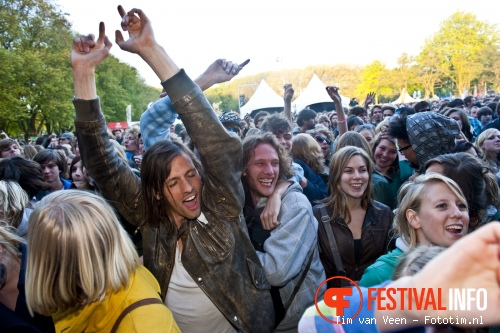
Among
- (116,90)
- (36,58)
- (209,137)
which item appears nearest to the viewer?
(209,137)

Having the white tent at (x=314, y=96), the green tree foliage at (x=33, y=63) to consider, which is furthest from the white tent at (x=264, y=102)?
the green tree foliage at (x=33, y=63)

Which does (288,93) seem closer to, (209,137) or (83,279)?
(209,137)

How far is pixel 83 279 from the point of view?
1380mm

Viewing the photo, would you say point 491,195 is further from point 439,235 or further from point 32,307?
point 32,307

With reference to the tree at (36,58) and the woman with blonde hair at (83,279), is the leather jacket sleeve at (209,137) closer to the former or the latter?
the woman with blonde hair at (83,279)

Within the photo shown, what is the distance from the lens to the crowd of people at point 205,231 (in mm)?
1394

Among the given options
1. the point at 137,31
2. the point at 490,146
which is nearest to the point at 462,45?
the point at 490,146

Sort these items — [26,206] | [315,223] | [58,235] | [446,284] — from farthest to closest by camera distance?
[26,206] < [315,223] < [58,235] < [446,284]

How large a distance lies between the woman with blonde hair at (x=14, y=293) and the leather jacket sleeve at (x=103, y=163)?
51 cm

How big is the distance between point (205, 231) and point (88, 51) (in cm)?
109

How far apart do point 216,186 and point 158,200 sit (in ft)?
1.01

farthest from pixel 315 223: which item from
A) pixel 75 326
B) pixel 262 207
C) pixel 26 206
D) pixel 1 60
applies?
pixel 1 60

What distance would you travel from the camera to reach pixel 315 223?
8.09 feet

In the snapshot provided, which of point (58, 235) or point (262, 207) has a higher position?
point (58, 235)
